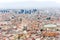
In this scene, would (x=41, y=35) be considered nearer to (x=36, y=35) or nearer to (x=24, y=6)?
(x=36, y=35)

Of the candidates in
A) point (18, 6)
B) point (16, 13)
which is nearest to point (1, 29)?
point (18, 6)

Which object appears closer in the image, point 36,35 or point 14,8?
point 36,35

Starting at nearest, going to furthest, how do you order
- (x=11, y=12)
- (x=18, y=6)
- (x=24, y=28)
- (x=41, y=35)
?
(x=41, y=35)
(x=24, y=28)
(x=18, y=6)
(x=11, y=12)

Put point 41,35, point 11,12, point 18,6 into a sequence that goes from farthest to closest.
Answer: point 11,12
point 18,6
point 41,35

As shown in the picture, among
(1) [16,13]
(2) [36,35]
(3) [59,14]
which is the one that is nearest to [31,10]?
(1) [16,13]

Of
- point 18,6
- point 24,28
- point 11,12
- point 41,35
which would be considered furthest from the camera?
point 11,12

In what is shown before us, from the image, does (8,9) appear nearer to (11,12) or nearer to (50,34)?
Answer: (11,12)

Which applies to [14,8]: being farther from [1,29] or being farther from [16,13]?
[1,29]

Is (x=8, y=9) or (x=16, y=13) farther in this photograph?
(x=16, y=13)
